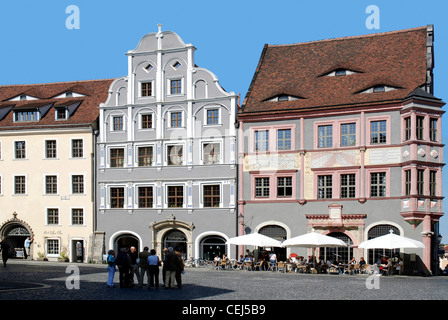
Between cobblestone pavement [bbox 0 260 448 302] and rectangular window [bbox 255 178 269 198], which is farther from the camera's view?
rectangular window [bbox 255 178 269 198]

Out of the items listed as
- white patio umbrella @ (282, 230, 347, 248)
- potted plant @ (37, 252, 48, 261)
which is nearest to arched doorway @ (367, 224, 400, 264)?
white patio umbrella @ (282, 230, 347, 248)

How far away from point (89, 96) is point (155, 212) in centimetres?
1066

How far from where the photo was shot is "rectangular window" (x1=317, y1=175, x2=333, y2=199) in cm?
4150

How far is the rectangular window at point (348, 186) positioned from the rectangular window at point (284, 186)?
3270mm

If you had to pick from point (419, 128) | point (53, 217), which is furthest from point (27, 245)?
point (419, 128)

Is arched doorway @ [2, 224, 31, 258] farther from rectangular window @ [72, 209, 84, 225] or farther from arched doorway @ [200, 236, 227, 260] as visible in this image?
arched doorway @ [200, 236, 227, 260]

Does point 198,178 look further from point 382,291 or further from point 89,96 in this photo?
point 382,291

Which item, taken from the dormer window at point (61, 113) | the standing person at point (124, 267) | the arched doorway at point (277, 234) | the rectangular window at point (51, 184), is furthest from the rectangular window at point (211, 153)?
the standing person at point (124, 267)

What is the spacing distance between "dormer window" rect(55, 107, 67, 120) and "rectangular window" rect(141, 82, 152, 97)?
19.6 feet

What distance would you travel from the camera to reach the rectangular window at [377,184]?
132ft

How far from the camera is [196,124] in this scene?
4509cm

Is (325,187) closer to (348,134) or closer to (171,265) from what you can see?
(348,134)

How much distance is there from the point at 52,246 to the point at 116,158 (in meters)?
7.55

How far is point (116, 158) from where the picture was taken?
46969 mm
